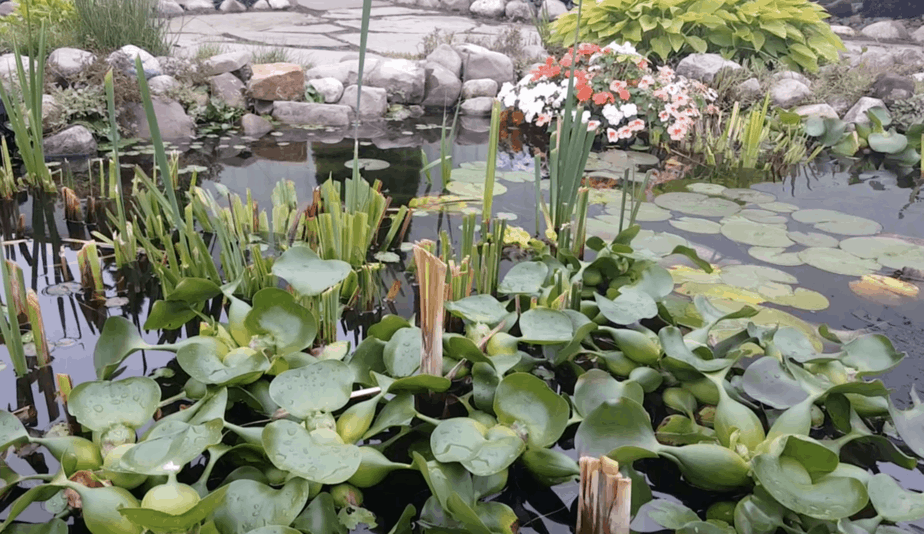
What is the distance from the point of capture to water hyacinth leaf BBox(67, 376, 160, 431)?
130cm

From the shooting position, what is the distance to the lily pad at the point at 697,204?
9.82 feet

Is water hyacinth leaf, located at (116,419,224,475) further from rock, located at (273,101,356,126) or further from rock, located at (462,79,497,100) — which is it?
rock, located at (462,79,497,100)

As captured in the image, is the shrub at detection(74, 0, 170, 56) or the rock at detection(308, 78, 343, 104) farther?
the rock at detection(308, 78, 343, 104)

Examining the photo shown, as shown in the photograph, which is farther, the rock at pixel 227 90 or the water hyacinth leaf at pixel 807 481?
the rock at pixel 227 90

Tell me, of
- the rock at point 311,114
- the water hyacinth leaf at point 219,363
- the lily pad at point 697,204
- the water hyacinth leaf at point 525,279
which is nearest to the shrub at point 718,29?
the rock at point 311,114

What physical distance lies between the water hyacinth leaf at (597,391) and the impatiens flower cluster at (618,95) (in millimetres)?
2707

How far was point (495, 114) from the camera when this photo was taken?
211cm

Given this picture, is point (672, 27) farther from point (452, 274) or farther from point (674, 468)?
point (674, 468)

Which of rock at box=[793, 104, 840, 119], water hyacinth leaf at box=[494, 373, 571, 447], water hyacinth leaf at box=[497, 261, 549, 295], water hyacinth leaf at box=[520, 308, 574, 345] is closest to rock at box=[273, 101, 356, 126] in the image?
water hyacinth leaf at box=[497, 261, 549, 295]

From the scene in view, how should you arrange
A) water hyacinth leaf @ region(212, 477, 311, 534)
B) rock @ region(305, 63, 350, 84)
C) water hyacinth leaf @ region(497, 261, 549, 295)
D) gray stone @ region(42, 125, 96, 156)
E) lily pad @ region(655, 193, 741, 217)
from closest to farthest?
water hyacinth leaf @ region(212, 477, 311, 534), water hyacinth leaf @ region(497, 261, 549, 295), lily pad @ region(655, 193, 741, 217), gray stone @ region(42, 125, 96, 156), rock @ region(305, 63, 350, 84)

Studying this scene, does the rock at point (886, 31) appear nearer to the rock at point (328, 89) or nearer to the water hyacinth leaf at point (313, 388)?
the rock at point (328, 89)

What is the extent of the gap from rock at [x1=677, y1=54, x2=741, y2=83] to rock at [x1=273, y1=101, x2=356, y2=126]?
248 centimetres

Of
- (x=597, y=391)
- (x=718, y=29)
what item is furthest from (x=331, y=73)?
(x=597, y=391)

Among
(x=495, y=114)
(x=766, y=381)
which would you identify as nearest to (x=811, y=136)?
(x=495, y=114)
